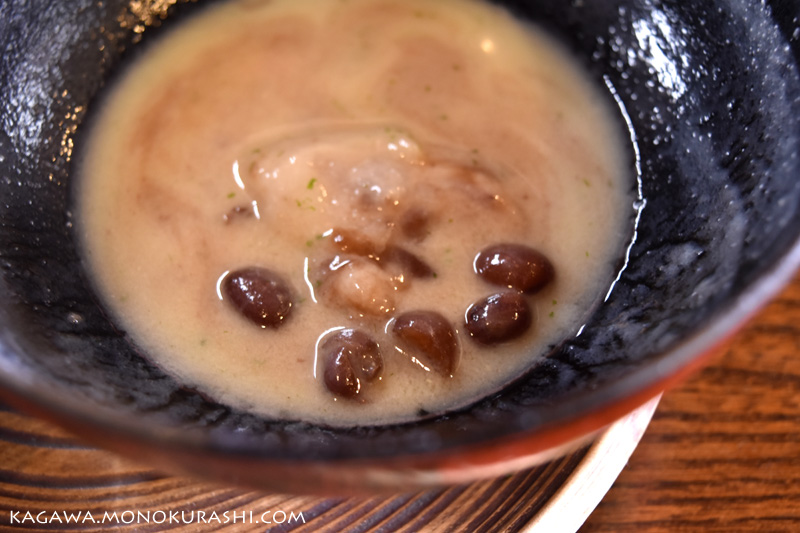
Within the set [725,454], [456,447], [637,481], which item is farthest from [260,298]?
[725,454]

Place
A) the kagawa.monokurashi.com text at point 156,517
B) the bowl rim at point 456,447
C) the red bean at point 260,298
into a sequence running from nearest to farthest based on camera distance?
the bowl rim at point 456,447, the kagawa.monokurashi.com text at point 156,517, the red bean at point 260,298

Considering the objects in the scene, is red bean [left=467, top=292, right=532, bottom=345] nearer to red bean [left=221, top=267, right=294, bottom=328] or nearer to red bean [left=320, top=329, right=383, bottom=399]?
red bean [left=320, top=329, right=383, bottom=399]

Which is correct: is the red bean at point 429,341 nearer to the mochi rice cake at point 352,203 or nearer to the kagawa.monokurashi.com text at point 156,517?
the mochi rice cake at point 352,203

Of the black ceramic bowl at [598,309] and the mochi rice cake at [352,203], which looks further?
the mochi rice cake at [352,203]

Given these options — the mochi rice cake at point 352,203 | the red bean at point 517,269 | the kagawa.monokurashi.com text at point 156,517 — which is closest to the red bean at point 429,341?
the mochi rice cake at point 352,203

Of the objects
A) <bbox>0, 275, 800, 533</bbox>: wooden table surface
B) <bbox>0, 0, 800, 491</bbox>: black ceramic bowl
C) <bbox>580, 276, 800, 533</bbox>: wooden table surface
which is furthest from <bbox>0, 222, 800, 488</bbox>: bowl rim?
<bbox>580, 276, 800, 533</bbox>: wooden table surface
